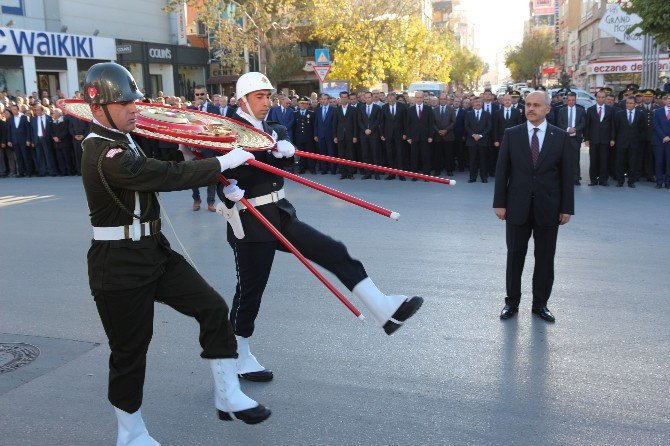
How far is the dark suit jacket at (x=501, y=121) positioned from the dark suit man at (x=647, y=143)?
8.68ft

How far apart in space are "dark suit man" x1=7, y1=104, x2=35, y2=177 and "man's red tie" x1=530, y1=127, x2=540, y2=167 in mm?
16269

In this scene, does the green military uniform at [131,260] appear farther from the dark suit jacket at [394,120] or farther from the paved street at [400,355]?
the dark suit jacket at [394,120]

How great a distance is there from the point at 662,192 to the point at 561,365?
31.4 ft

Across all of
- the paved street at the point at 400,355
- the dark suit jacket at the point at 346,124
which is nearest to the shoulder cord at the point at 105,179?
the paved street at the point at 400,355

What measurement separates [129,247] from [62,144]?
53.5 feet

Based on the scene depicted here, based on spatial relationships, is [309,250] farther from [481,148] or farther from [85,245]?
[481,148]

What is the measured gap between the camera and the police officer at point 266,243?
4434 mm

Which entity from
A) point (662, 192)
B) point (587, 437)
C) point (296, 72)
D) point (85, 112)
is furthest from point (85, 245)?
point (296, 72)

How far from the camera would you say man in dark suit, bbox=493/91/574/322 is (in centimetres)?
576

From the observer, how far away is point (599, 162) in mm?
14047

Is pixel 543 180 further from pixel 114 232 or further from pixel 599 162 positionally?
pixel 599 162

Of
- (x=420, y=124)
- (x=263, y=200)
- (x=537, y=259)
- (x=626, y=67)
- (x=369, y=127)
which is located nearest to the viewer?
(x=263, y=200)

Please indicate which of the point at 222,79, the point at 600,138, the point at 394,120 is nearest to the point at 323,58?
the point at 394,120

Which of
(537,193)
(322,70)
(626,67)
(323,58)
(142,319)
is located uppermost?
(323,58)
